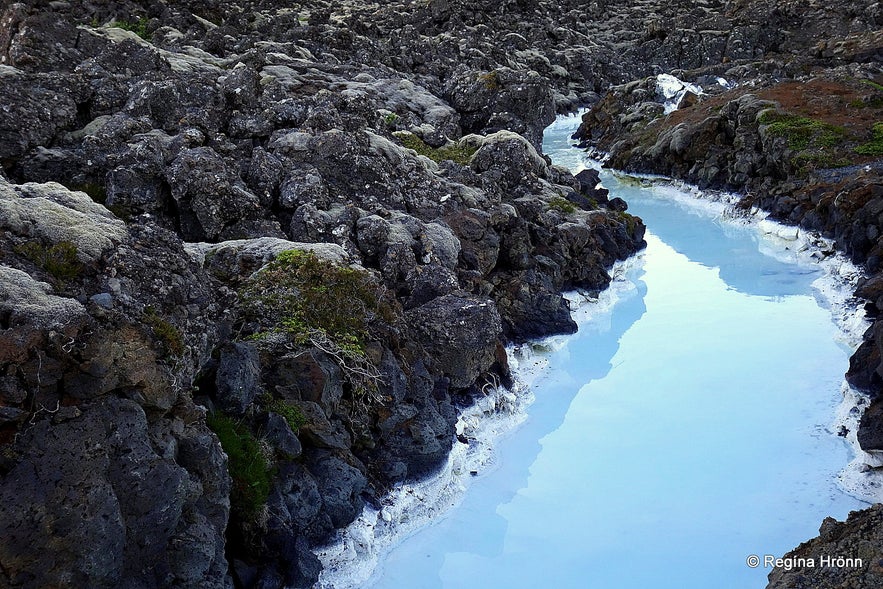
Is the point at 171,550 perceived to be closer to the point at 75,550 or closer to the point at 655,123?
the point at 75,550

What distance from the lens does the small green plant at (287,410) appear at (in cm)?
1179

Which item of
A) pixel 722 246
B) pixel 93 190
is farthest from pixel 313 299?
pixel 722 246

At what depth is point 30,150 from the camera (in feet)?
56.7

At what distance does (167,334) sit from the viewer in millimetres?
9539

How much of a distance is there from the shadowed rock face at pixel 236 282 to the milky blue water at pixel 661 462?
168 centimetres

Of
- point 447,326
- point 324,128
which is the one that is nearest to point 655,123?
point 324,128

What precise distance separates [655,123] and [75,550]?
4609cm

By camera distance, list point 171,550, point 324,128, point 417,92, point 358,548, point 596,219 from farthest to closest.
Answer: point 417,92, point 596,219, point 324,128, point 358,548, point 171,550

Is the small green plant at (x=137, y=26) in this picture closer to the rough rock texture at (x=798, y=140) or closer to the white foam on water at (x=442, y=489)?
the white foam on water at (x=442, y=489)

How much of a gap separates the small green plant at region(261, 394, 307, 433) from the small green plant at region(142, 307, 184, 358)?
93.3 inches

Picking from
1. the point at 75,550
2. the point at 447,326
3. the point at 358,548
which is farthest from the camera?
the point at 447,326

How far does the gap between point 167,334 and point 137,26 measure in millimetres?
33863

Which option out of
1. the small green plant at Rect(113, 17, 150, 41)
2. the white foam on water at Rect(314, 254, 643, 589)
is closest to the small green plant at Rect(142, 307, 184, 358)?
the white foam on water at Rect(314, 254, 643, 589)

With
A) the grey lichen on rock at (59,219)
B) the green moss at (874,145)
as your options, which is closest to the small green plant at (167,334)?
the grey lichen on rock at (59,219)
